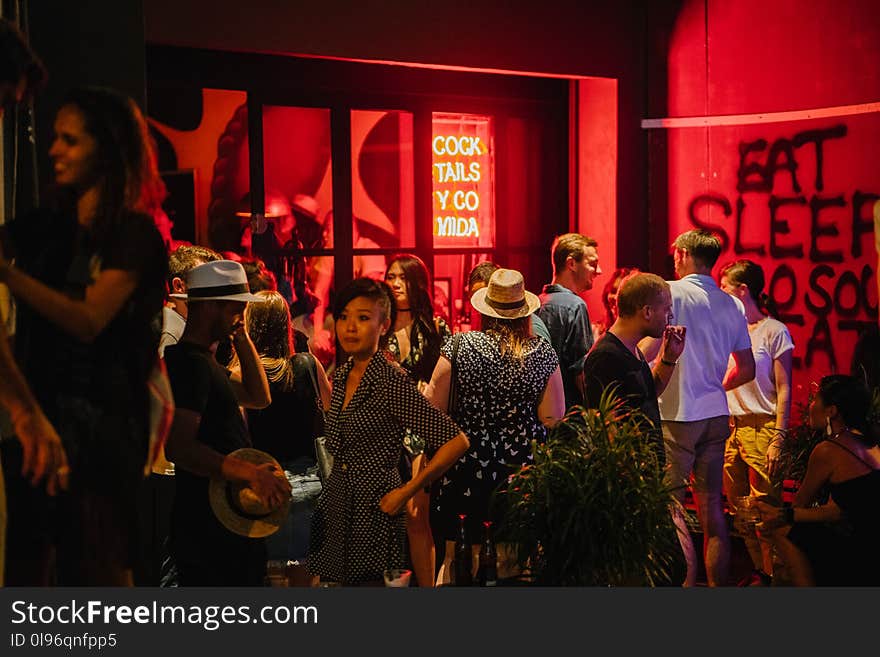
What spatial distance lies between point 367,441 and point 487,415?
95 centimetres

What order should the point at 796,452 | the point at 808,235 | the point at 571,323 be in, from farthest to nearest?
the point at 808,235
the point at 571,323
the point at 796,452

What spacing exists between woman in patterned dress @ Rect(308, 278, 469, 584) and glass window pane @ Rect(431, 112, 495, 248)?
14.5ft

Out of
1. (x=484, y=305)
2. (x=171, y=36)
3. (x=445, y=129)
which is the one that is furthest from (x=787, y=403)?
(x=171, y=36)

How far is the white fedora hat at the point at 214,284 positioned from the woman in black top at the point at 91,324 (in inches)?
16.0

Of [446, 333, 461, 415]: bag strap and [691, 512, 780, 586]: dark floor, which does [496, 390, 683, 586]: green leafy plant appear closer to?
[446, 333, 461, 415]: bag strap

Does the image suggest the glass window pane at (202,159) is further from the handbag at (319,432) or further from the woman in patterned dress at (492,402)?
the woman in patterned dress at (492,402)

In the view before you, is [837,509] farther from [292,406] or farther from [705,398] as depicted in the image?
[292,406]

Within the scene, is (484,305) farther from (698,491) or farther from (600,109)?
(600,109)

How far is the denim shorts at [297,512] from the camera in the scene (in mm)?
4824

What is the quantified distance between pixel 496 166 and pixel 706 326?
3242 mm

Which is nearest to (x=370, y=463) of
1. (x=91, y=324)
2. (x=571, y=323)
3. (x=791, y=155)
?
(x=91, y=324)

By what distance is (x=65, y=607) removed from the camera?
11.2 ft

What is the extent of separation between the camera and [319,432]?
5098 mm
